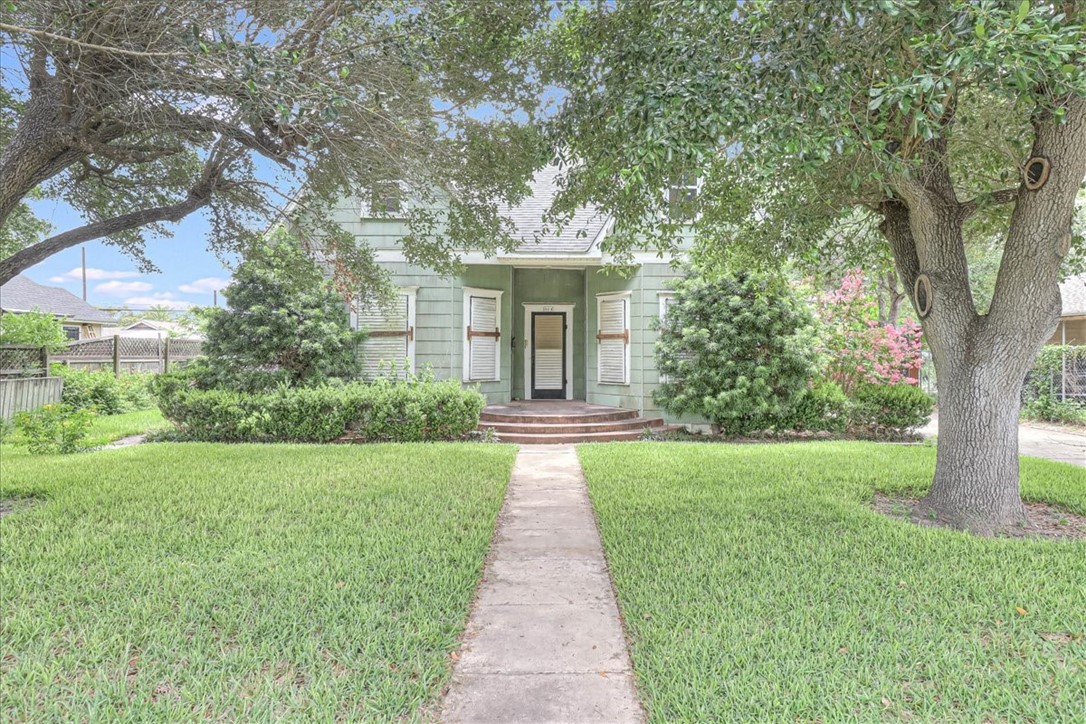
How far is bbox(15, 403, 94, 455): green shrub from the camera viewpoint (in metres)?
6.95

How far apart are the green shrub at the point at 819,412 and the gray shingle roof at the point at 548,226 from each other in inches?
181

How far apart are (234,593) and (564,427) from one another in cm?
635

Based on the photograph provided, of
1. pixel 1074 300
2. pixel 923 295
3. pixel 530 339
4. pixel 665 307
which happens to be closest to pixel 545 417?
pixel 530 339

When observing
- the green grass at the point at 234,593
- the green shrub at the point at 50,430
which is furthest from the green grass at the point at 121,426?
the green grass at the point at 234,593

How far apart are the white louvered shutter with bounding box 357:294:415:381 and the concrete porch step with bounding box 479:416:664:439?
210 centimetres

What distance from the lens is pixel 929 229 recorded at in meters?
4.41

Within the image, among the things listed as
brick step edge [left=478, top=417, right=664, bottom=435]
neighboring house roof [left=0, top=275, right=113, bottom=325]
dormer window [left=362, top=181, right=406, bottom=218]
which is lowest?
brick step edge [left=478, top=417, right=664, bottom=435]

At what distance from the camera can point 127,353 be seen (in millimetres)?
12977

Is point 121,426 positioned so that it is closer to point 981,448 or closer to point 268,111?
point 268,111

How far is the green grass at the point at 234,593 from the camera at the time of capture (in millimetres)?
2229

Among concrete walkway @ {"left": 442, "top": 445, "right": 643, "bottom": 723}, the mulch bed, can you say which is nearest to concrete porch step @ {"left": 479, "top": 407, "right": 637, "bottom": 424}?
concrete walkway @ {"left": 442, "top": 445, "right": 643, "bottom": 723}

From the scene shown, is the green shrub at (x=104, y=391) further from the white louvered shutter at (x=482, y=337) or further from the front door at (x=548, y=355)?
the front door at (x=548, y=355)

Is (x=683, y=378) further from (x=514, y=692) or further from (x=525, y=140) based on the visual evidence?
(x=514, y=692)

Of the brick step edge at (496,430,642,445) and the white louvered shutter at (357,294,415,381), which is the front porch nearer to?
the brick step edge at (496,430,642,445)
